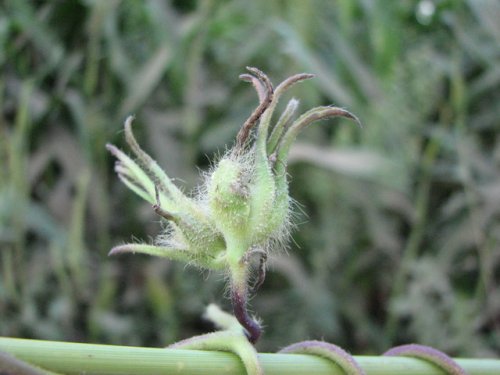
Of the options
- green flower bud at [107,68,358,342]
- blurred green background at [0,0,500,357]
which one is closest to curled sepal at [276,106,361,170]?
green flower bud at [107,68,358,342]

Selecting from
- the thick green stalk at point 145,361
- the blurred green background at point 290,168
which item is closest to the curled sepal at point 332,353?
the thick green stalk at point 145,361

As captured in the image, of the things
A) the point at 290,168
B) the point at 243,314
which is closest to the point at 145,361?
the point at 243,314

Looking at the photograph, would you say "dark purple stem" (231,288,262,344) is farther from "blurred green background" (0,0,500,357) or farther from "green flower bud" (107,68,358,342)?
"blurred green background" (0,0,500,357)

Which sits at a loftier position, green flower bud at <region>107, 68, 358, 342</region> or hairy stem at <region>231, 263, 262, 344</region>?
green flower bud at <region>107, 68, 358, 342</region>

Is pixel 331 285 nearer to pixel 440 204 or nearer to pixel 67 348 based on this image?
pixel 440 204

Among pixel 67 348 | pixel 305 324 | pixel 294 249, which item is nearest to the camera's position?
pixel 67 348

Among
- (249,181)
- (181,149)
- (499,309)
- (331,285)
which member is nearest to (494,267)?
(499,309)

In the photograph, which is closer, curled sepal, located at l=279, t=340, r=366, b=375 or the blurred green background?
curled sepal, located at l=279, t=340, r=366, b=375
